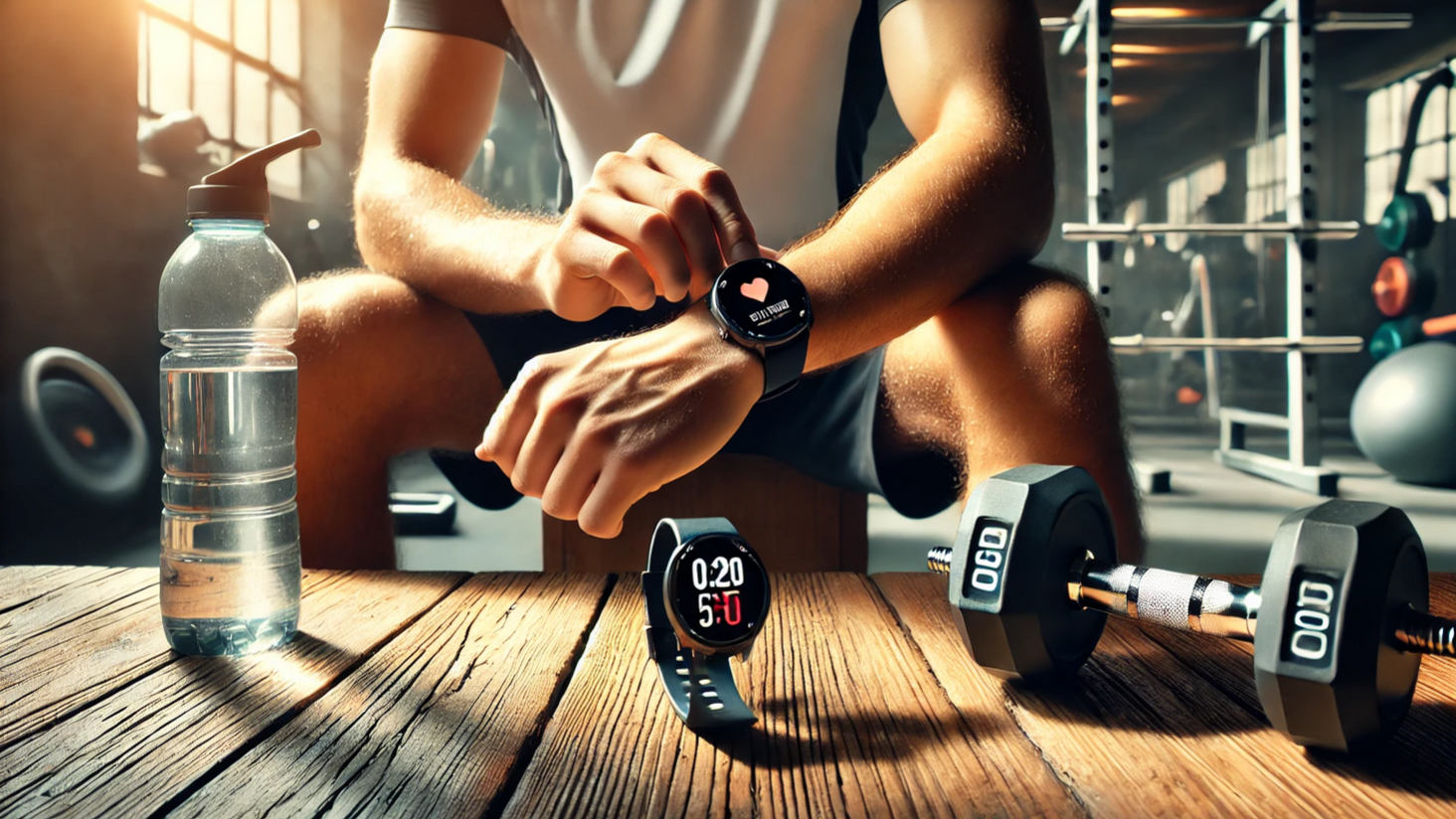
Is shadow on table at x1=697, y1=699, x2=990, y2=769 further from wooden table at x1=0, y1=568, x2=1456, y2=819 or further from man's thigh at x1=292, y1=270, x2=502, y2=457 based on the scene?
man's thigh at x1=292, y1=270, x2=502, y2=457

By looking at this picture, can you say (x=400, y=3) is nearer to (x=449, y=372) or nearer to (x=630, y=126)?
(x=630, y=126)

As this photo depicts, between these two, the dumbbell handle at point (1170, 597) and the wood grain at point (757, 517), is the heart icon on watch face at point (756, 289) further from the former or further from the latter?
the wood grain at point (757, 517)

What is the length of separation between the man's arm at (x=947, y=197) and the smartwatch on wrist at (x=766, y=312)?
0.05 m

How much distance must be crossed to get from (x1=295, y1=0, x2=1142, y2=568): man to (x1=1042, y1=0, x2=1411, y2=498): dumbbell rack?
1.93 metres

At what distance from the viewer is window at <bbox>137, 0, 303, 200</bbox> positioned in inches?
103

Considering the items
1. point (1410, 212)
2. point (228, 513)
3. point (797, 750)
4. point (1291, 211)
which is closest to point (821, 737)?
point (797, 750)

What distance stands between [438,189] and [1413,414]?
11.1 ft

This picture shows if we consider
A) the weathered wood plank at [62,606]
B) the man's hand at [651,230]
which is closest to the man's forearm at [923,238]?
the man's hand at [651,230]

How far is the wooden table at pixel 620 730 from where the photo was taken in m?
0.50

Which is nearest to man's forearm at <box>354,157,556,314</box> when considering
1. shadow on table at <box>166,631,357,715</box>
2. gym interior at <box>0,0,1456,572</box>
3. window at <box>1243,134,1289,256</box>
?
gym interior at <box>0,0,1456,572</box>

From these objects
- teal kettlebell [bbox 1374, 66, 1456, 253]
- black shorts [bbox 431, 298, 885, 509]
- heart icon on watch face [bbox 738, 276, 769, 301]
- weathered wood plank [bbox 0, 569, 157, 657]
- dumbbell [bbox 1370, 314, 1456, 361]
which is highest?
teal kettlebell [bbox 1374, 66, 1456, 253]

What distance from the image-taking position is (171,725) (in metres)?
0.61

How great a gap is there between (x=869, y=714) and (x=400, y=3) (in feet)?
3.92

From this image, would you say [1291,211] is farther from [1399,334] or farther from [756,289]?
[756,289]
